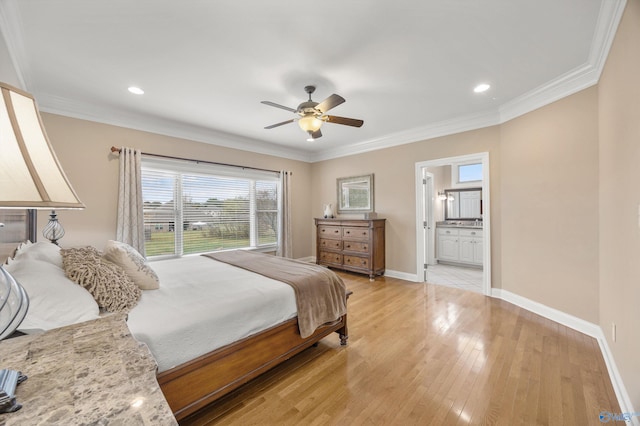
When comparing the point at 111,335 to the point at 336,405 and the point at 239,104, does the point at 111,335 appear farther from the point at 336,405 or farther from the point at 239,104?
the point at 239,104

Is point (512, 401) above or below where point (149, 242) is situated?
below

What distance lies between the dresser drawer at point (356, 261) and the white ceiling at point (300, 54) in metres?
2.52

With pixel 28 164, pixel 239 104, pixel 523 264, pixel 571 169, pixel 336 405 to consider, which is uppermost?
pixel 239 104

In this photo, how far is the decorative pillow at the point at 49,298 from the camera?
1105 mm

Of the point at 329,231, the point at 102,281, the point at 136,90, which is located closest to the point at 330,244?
the point at 329,231

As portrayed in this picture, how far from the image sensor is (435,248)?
5918 mm

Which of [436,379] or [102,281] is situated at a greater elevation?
[102,281]

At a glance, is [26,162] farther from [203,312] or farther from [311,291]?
[311,291]

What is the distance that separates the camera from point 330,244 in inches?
203

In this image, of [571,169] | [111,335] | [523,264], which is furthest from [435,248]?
[111,335]

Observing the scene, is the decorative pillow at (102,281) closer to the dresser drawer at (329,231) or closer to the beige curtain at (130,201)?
the beige curtain at (130,201)

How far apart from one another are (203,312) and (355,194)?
4.10 metres

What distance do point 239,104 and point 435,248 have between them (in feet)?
16.9

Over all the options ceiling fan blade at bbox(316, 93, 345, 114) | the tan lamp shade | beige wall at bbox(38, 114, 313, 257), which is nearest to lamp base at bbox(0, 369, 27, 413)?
the tan lamp shade
